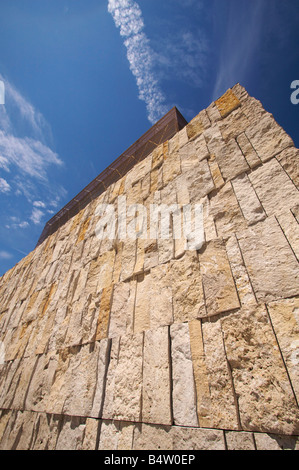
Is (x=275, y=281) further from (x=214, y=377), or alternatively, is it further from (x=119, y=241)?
(x=119, y=241)

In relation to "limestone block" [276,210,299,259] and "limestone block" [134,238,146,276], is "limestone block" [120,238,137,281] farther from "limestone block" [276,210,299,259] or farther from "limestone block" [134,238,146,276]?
"limestone block" [276,210,299,259]

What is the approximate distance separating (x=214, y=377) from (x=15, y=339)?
460 centimetres

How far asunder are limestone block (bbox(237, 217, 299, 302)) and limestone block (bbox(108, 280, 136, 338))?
134 centimetres

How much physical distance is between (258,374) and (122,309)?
1553mm

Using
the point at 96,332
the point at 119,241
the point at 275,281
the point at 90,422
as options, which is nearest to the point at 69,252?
the point at 119,241

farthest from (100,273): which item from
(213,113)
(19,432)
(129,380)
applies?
(213,113)

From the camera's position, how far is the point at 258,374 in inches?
54.2

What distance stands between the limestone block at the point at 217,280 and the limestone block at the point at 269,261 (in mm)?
166

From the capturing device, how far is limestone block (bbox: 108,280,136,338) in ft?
7.90

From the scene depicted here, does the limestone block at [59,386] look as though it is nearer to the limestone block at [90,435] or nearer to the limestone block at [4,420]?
the limestone block at [90,435]

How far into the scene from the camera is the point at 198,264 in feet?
6.86

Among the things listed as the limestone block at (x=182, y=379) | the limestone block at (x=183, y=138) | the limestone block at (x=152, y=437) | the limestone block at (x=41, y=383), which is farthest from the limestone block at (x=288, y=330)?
the limestone block at (x=41, y=383)

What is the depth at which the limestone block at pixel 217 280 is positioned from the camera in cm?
171

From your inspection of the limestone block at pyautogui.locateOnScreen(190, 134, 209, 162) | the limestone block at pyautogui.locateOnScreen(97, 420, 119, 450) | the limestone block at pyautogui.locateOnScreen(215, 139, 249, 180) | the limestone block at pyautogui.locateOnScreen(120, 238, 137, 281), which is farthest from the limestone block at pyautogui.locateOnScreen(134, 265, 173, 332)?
the limestone block at pyautogui.locateOnScreen(190, 134, 209, 162)
